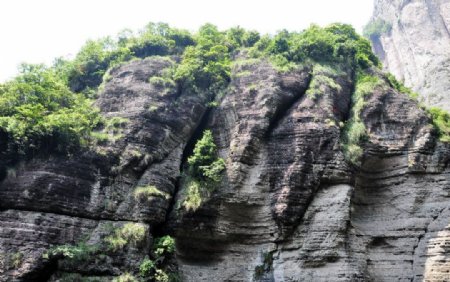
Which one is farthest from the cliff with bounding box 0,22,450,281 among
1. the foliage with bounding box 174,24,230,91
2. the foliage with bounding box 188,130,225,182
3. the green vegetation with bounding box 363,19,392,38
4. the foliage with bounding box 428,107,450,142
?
the green vegetation with bounding box 363,19,392,38

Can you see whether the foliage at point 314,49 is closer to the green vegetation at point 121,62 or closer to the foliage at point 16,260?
the green vegetation at point 121,62

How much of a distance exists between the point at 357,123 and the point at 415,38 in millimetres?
29852

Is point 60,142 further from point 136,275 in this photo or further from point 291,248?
point 291,248

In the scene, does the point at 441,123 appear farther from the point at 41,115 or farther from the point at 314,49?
the point at 41,115

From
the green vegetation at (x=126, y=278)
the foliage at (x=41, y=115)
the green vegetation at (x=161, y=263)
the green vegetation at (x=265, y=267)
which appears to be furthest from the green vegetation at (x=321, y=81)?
the green vegetation at (x=126, y=278)

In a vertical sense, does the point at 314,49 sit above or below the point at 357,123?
above

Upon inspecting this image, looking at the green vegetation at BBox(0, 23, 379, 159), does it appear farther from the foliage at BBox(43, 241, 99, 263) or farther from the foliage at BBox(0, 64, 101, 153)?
the foliage at BBox(43, 241, 99, 263)

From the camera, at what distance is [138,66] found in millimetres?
21062

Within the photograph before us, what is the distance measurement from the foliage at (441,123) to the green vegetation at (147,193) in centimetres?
1295

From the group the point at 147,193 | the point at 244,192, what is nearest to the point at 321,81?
the point at 244,192

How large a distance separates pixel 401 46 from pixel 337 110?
30622mm

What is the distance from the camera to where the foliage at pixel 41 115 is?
50.5 feet

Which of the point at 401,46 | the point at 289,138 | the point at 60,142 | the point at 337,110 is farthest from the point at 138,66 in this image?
the point at 401,46

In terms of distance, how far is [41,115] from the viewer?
A: 16.5 metres
